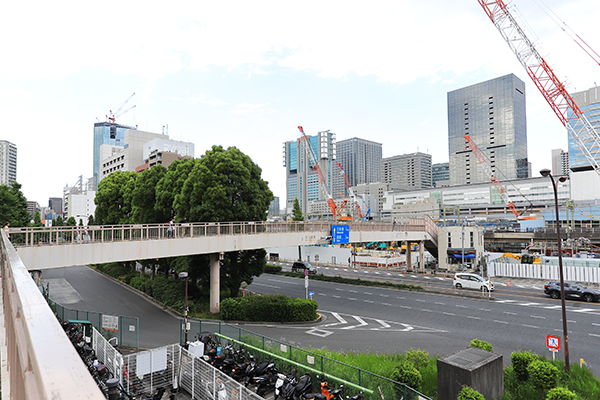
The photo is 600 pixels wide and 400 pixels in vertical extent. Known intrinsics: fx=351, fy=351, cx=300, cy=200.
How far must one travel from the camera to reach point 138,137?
113 m

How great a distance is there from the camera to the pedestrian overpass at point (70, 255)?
1.45 m

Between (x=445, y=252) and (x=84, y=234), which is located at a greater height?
(x=84, y=234)

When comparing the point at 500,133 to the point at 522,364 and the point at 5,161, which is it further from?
the point at 5,161

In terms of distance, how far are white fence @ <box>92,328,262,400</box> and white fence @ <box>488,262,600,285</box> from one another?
1591 inches

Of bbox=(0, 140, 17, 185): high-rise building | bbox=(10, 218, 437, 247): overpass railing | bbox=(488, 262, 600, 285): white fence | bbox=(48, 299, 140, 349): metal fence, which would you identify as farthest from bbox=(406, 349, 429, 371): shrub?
bbox=(0, 140, 17, 185): high-rise building

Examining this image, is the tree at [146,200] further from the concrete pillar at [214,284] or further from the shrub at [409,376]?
the shrub at [409,376]

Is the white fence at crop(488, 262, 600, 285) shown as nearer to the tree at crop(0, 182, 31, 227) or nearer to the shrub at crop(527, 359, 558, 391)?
the shrub at crop(527, 359, 558, 391)

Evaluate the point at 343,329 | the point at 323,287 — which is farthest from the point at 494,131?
the point at 343,329

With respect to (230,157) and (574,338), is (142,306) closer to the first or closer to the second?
(230,157)

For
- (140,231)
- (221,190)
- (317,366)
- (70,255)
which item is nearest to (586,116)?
(221,190)

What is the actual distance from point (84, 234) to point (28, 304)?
70.6 feet

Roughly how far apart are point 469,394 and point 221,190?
20590mm

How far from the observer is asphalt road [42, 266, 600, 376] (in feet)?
64.0

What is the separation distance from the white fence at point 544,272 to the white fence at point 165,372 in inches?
1591
